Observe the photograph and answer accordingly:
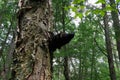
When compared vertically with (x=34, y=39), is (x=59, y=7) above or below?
above

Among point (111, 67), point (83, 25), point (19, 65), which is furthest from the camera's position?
point (83, 25)

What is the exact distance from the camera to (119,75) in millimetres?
16406

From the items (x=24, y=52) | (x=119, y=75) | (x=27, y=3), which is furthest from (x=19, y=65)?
(x=119, y=75)

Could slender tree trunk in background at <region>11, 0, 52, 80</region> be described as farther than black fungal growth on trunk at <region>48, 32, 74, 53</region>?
No

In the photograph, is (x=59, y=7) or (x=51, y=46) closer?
(x=51, y=46)

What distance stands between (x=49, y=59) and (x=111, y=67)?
846 cm

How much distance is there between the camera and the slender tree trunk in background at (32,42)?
1.89 m

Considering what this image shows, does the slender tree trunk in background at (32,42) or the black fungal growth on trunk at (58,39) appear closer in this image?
the slender tree trunk in background at (32,42)

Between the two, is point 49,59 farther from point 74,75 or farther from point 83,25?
point 74,75

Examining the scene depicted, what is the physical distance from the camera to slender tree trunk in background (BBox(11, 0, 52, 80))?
1891mm

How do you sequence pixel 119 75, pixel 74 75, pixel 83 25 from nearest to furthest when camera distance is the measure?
1. pixel 83 25
2. pixel 119 75
3. pixel 74 75

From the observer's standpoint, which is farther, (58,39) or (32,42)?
(58,39)

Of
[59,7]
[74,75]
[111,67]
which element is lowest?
[74,75]

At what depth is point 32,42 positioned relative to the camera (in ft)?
6.55
